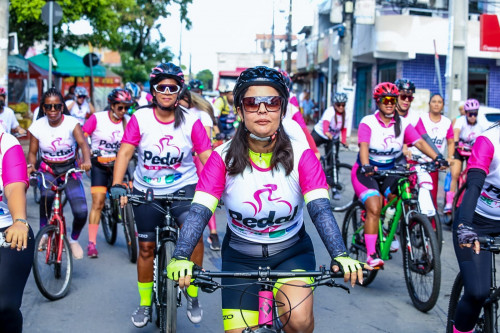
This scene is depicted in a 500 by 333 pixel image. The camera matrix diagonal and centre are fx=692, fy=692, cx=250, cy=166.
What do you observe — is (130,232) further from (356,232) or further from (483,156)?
(483,156)

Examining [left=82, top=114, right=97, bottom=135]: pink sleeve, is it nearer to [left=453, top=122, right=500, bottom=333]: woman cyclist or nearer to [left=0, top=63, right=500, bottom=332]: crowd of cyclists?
[left=0, top=63, right=500, bottom=332]: crowd of cyclists

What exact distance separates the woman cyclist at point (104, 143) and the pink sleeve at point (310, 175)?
5.09 metres

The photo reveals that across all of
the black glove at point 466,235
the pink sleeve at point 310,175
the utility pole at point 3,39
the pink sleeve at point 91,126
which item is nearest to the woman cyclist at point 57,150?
the pink sleeve at point 91,126

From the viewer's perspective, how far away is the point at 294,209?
3.78 metres

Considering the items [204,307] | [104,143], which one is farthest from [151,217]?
[104,143]

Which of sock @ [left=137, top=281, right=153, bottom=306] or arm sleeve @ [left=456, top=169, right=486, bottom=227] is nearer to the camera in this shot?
arm sleeve @ [left=456, top=169, right=486, bottom=227]

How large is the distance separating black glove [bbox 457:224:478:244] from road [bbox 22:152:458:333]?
6.60ft

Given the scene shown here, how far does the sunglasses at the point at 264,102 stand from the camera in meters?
3.59

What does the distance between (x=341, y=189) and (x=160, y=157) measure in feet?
25.1

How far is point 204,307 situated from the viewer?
20.7 ft

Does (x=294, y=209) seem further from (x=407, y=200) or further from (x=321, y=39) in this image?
(x=321, y=39)

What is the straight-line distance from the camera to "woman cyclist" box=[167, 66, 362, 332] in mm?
3518

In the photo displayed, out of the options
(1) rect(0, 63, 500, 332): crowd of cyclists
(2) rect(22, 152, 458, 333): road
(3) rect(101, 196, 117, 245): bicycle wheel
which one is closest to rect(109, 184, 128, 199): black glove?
(1) rect(0, 63, 500, 332): crowd of cyclists

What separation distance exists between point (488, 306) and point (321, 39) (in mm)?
35583
